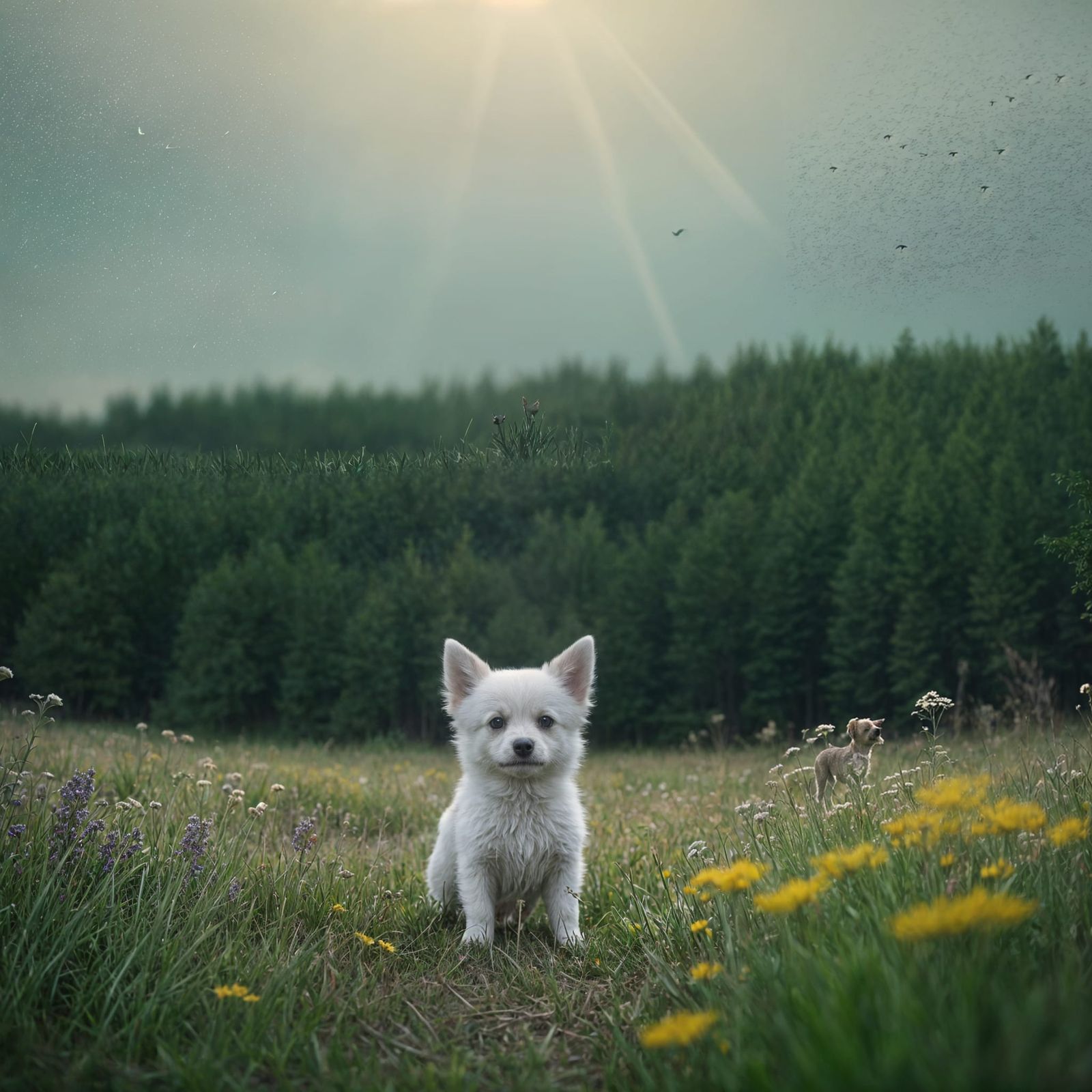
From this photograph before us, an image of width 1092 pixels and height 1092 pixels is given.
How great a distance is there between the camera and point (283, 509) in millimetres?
34000

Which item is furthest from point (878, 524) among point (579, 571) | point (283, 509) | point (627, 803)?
point (627, 803)

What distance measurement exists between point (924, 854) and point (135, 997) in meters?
2.79

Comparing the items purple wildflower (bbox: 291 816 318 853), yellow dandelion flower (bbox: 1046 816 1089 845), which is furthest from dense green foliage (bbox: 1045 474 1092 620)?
purple wildflower (bbox: 291 816 318 853)

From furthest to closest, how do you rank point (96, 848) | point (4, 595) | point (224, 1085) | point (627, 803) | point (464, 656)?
point (4, 595), point (627, 803), point (464, 656), point (96, 848), point (224, 1085)

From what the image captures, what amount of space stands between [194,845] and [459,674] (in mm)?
1749

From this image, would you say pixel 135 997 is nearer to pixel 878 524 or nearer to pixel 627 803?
pixel 627 803

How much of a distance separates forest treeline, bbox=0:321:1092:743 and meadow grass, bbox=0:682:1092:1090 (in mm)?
22974

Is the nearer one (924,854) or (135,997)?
(924,854)

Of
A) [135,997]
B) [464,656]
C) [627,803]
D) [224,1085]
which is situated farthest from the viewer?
[627,803]

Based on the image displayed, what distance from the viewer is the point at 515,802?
496 centimetres

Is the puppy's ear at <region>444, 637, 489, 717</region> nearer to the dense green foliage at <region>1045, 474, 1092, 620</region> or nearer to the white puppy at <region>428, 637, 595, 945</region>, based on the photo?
the white puppy at <region>428, 637, 595, 945</region>

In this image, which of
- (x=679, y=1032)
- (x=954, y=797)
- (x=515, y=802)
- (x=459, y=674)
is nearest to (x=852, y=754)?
(x=515, y=802)

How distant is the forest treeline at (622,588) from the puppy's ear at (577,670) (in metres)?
22.0

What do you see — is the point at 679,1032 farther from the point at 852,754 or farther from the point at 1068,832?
the point at 852,754
